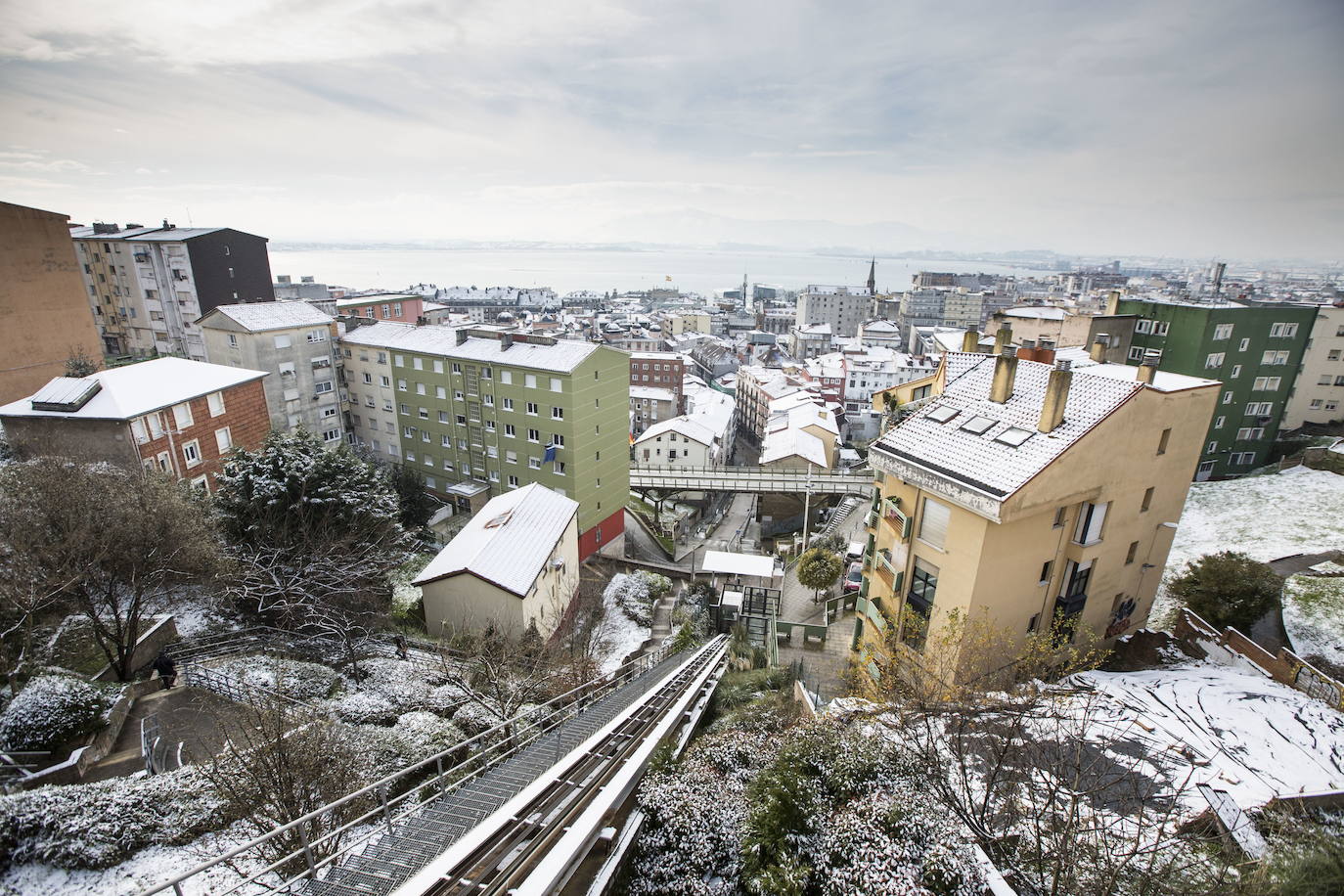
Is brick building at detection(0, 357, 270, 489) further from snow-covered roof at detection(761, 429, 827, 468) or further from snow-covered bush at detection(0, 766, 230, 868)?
snow-covered roof at detection(761, 429, 827, 468)

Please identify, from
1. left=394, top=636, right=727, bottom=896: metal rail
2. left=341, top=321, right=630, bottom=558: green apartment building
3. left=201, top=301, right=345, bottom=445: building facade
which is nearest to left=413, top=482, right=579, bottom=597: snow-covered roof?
left=341, top=321, right=630, bottom=558: green apartment building

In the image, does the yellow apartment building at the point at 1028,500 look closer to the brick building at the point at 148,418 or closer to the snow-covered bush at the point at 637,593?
the snow-covered bush at the point at 637,593

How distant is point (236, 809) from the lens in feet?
30.2

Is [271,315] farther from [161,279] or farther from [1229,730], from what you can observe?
[1229,730]

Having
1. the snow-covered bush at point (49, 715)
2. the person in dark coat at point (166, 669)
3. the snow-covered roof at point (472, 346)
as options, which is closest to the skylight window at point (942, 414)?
the snow-covered roof at point (472, 346)

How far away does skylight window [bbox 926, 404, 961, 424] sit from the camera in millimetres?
18219

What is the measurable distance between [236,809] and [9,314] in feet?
130

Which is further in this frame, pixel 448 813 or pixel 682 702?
pixel 682 702

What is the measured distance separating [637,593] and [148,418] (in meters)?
21.7

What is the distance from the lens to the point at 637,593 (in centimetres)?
3064

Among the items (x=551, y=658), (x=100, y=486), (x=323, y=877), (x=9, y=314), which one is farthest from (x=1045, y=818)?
(x=9, y=314)

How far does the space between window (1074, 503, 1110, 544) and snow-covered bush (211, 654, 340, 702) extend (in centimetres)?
2091

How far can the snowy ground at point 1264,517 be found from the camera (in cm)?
2567

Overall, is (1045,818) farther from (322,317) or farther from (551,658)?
(322,317)
